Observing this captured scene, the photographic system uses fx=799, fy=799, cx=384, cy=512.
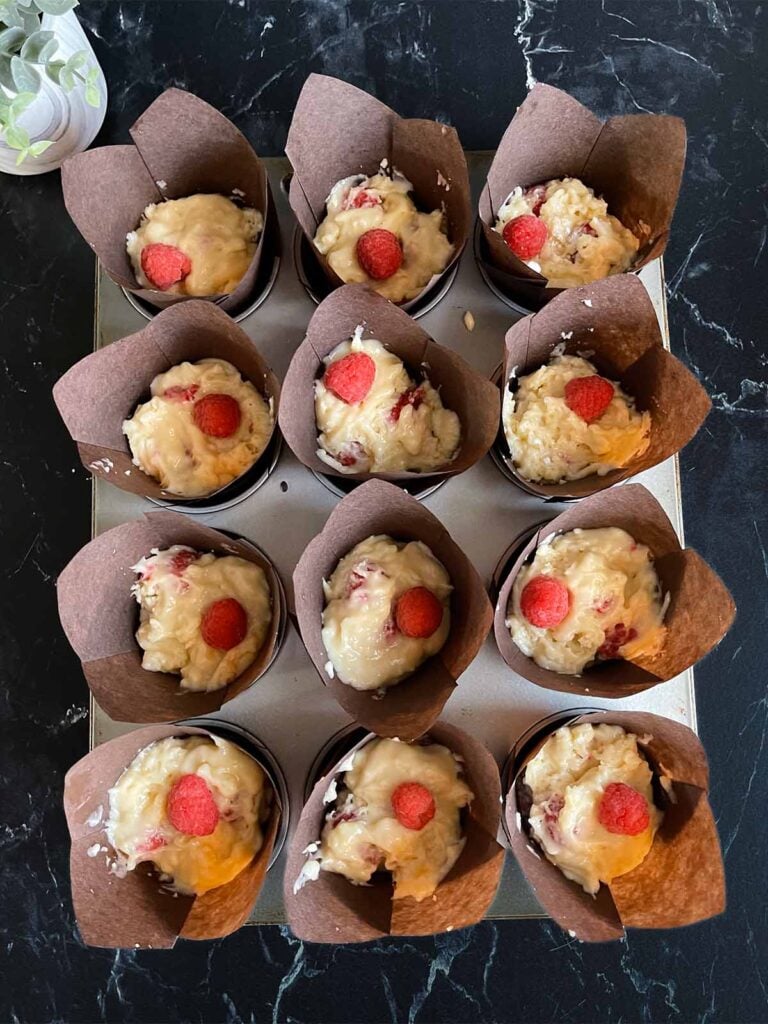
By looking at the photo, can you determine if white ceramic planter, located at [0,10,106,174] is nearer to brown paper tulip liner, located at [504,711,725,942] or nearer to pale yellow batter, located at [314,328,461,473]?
pale yellow batter, located at [314,328,461,473]

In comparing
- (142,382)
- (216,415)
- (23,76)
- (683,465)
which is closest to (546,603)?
(683,465)

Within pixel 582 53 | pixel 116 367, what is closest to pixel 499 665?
pixel 116 367

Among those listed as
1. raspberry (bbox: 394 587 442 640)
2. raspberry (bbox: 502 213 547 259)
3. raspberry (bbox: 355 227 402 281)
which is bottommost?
raspberry (bbox: 394 587 442 640)

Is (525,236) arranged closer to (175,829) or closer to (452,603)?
(452,603)

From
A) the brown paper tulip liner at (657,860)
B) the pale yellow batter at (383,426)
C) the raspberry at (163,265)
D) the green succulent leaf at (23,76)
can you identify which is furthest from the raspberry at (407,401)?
the green succulent leaf at (23,76)

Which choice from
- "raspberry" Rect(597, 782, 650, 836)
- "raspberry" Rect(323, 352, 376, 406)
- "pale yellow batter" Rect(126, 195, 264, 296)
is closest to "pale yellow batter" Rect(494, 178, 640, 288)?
"raspberry" Rect(323, 352, 376, 406)

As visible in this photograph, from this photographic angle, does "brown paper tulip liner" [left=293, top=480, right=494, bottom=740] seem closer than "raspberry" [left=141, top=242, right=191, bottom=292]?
Yes

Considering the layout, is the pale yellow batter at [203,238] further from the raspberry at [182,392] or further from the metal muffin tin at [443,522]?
the raspberry at [182,392]
